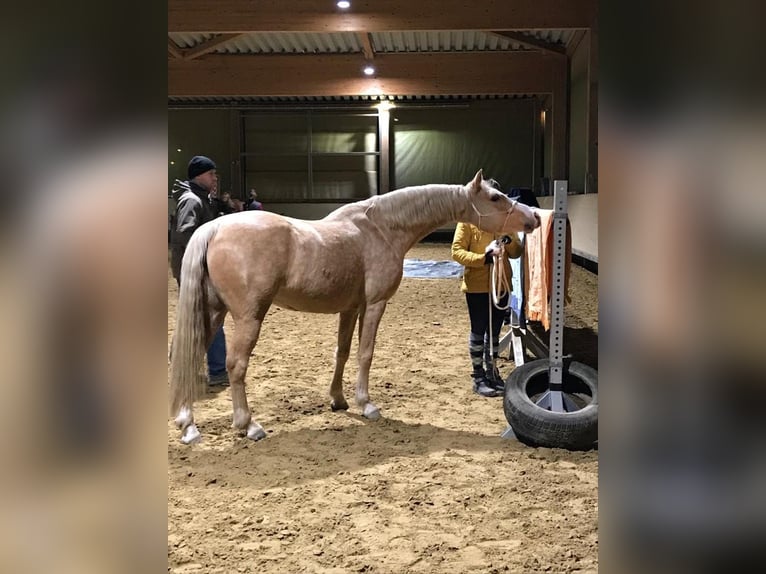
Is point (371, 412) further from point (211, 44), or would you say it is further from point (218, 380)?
point (211, 44)

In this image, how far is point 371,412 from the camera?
327 cm

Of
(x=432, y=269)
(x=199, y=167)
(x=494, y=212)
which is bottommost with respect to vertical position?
(x=432, y=269)

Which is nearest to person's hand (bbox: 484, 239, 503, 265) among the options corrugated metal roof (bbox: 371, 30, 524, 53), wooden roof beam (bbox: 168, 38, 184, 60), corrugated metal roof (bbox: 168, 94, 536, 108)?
corrugated metal roof (bbox: 371, 30, 524, 53)

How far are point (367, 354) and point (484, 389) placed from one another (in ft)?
2.83

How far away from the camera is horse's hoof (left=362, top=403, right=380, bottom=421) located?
3264mm

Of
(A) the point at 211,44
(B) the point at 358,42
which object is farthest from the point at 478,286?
(B) the point at 358,42

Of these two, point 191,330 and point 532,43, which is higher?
point 532,43

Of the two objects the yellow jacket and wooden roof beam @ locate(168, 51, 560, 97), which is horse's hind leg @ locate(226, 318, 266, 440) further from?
wooden roof beam @ locate(168, 51, 560, 97)

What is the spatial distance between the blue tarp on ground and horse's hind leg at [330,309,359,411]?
5.38 meters
